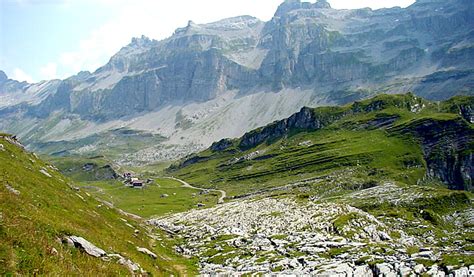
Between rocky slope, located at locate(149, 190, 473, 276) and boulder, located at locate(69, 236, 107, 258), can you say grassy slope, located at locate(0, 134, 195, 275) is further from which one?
rocky slope, located at locate(149, 190, 473, 276)

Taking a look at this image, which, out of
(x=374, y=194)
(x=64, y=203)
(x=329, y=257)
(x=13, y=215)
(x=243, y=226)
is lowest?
(x=374, y=194)

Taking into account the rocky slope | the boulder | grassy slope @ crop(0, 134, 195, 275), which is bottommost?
the rocky slope

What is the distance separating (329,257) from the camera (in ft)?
171

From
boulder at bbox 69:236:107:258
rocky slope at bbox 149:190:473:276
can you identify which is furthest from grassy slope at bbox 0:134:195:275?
rocky slope at bbox 149:190:473:276

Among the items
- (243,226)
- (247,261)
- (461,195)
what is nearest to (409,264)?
(247,261)

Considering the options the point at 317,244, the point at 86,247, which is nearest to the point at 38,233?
the point at 86,247

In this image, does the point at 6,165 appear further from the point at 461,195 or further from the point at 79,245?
the point at 461,195

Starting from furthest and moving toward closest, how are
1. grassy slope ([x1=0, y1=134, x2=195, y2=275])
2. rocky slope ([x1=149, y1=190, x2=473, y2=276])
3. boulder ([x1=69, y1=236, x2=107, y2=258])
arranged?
rocky slope ([x1=149, y1=190, x2=473, y2=276]), boulder ([x1=69, y1=236, x2=107, y2=258]), grassy slope ([x1=0, y1=134, x2=195, y2=275])

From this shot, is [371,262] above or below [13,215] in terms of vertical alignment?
below

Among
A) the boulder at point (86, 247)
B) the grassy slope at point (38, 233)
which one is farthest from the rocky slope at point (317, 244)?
the boulder at point (86, 247)

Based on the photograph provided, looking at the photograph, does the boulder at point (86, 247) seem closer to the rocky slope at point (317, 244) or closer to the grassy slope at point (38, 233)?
the grassy slope at point (38, 233)

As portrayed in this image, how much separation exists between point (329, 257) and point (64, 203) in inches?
1276

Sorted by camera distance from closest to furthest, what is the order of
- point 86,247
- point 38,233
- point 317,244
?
point 38,233 → point 86,247 → point 317,244

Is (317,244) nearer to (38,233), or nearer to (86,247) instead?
(86,247)
